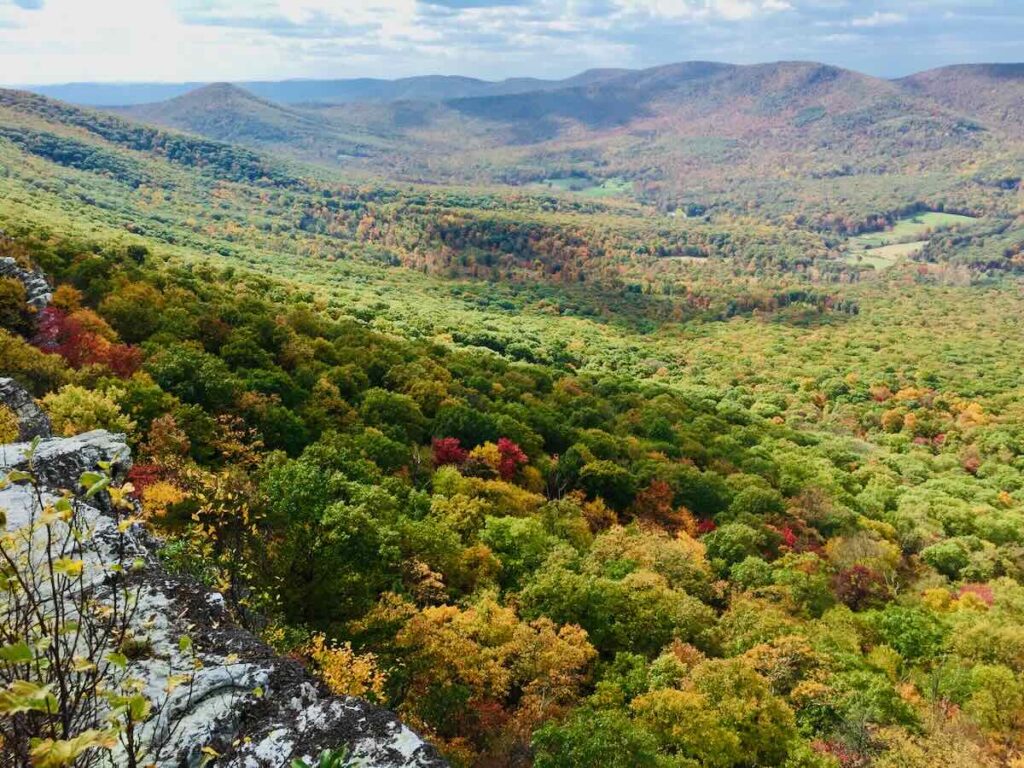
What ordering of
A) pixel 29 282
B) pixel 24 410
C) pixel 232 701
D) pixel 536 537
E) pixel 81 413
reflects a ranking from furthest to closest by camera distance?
pixel 29 282 → pixel 536 537 → pixel 81 413 → pixel 24 410 → pixel 232 701

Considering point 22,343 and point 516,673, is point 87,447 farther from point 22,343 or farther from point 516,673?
point 22,343

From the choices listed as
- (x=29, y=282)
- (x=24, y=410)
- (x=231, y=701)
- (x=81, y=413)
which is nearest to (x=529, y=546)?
(x=81, y=413)

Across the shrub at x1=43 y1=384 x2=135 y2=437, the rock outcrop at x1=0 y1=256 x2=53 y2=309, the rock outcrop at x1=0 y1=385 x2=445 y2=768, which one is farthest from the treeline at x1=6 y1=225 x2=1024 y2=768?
the rock outcrop at x1=0 y1=385 x2=445 y2=768

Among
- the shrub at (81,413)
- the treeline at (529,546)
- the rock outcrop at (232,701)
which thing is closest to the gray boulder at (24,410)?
the shrub at (81,413)

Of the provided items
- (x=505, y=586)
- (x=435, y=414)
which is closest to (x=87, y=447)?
(x=505, y=586)

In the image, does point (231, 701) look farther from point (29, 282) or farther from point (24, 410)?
point (29, 282)

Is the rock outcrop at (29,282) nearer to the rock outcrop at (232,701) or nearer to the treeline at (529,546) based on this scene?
the treeline at (529,546)

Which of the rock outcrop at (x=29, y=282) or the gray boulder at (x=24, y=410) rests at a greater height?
the rock outcrop at (x=29, y=282)
